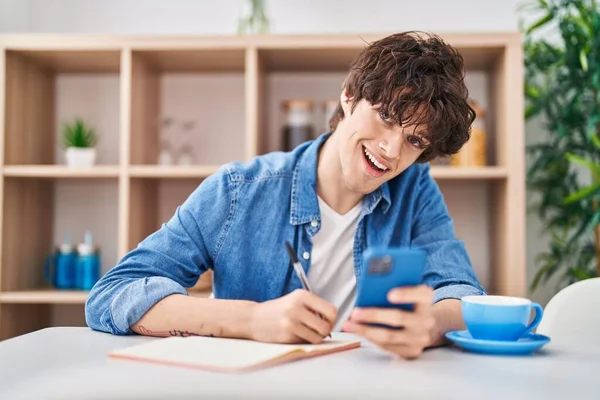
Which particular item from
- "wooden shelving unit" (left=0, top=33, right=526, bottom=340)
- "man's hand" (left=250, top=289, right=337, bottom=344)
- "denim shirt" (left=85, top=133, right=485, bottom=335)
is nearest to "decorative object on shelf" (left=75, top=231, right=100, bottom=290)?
"wooden shelving unit" (left=0, top=33, right=526, bottom=340)

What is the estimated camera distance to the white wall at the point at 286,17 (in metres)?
2.84

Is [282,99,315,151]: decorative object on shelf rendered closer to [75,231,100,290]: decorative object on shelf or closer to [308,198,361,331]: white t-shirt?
[75,231,100,290]: decorative object on shelf

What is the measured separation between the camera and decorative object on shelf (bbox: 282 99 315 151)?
103 inches

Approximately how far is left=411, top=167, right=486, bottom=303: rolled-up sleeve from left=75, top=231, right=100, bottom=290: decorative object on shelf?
157cm

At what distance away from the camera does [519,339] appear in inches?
42.8

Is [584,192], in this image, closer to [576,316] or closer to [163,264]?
[576,316]

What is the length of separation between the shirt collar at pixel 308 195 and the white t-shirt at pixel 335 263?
0.05 m

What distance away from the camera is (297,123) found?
263cm

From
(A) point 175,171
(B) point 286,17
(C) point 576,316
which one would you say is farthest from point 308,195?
(B) point 286,17

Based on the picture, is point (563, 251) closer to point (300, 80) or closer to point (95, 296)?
point (300, 80)

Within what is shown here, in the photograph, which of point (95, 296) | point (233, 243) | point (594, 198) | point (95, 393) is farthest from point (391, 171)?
point (594, 198)

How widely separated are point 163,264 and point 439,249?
56 cm

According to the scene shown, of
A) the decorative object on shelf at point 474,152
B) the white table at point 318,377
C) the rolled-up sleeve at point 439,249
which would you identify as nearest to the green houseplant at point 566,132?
the decorative object on shelf at point 474,152

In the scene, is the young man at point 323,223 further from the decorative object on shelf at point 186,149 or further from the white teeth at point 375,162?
the decorative object on shelf at point 186,149
